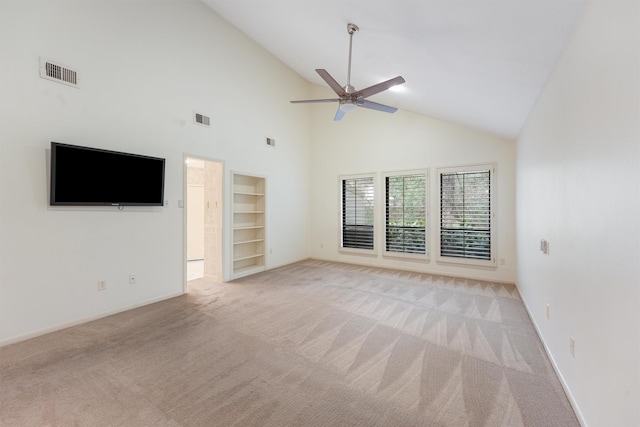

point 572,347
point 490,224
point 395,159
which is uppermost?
point 395,159

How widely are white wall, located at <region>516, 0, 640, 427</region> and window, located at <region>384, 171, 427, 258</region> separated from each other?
3257mm

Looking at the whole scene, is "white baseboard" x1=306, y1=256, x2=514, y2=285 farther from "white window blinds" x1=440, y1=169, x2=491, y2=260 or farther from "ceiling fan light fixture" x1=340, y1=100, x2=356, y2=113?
"ceiling fan light fixture" x1=340, y1=100, x2=356, y2=113

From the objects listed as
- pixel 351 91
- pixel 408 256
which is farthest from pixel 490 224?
pixel 351 91

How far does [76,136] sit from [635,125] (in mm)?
4769

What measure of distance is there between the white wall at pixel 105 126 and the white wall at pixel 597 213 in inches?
186

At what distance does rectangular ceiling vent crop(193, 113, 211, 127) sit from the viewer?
462 cm

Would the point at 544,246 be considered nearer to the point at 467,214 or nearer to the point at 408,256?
the point at 467,214

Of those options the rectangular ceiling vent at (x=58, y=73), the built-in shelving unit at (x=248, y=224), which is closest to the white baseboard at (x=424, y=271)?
the built-in shelving unit at (x=248, y=224)

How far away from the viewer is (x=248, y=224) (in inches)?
236

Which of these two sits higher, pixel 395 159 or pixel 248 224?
pixel 395 159

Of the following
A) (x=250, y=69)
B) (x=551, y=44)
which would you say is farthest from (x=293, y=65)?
(x=551, y=44)

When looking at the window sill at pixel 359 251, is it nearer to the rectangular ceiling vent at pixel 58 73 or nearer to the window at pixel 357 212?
the window at pixel 357 212

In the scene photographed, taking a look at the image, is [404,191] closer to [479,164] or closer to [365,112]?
[479,164]

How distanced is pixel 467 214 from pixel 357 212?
2.42m
